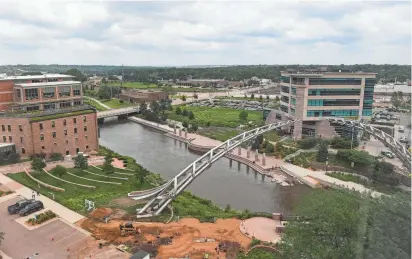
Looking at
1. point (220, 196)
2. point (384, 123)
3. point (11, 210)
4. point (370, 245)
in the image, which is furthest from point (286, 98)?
point (370, 245)

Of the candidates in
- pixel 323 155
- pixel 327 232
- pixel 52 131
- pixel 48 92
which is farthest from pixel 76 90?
pixel 327 232

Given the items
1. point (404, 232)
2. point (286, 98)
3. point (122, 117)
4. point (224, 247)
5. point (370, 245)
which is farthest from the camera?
point (122, 117)

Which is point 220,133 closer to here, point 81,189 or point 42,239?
point 81,189

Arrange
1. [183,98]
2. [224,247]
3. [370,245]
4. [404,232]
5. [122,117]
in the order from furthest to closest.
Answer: [183,98]
[122,117]
[224,247]
[370,245]
[404,232]

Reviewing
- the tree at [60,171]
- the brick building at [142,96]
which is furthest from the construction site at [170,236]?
the brick building at [142,96]

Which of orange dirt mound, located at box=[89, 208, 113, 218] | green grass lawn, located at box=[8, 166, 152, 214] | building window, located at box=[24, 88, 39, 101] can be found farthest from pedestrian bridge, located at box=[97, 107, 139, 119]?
orange dirt mound, located at box=[89, 208, 113, 218]

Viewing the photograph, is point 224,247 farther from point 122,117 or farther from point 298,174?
point 122,117

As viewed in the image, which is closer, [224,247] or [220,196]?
[224,247]
